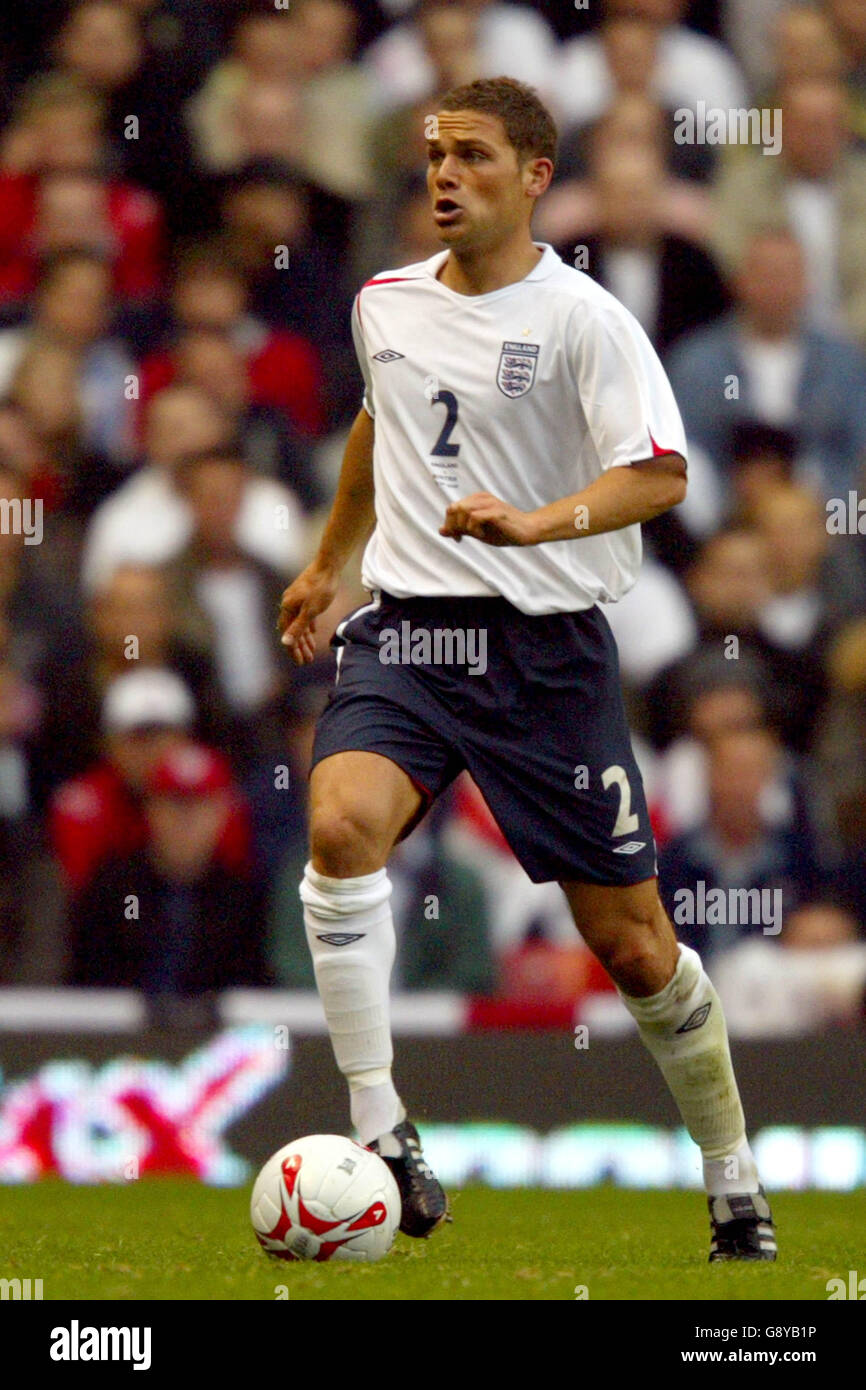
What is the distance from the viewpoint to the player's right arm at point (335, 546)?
18.3 feet

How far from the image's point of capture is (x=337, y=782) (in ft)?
16.4

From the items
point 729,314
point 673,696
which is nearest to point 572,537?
point 673,696

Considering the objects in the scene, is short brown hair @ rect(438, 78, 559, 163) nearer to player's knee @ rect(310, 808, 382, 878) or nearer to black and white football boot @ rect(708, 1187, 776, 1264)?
player's knee @ rect(310, 808, 382, 878)

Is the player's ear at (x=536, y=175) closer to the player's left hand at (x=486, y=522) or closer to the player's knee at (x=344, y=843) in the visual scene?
the player's left hand at (x=486, y=522)

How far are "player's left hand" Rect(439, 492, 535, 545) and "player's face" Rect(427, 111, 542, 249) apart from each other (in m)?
0.75

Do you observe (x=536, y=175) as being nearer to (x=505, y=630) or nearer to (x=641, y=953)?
(x=505, y=630)

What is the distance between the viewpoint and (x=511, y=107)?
5305mm

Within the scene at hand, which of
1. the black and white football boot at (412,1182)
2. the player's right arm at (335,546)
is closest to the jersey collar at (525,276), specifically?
the player's right arm at (335,546)

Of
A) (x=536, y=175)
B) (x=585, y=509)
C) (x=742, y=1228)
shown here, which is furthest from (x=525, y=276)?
(x=742, y=1228)

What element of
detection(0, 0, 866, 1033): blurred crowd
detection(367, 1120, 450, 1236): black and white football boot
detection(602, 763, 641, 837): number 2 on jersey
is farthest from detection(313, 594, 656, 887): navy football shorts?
detection(0, 0, 866, 1033): blurred crowd

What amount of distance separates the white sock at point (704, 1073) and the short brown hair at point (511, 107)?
5.83 ft

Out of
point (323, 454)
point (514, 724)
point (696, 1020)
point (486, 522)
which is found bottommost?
point (696, 1020)

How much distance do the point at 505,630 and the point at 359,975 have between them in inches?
31.5

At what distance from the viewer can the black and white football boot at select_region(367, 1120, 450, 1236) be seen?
16.4ft
